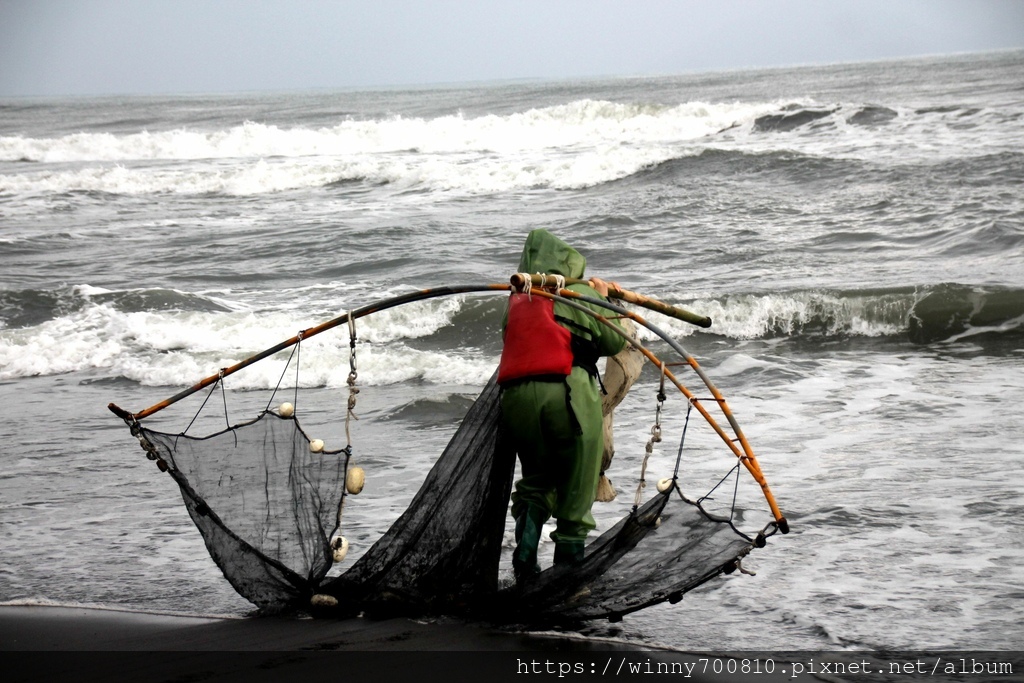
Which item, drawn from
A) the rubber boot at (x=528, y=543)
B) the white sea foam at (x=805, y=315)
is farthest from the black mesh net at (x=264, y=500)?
the white sea foam at (x=805, y=315)

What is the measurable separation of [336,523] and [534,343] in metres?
1.10

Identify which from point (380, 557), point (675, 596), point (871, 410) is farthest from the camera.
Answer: point (871, 410)

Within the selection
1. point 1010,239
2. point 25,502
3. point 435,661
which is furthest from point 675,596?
point 1010,239

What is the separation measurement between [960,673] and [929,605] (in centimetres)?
56

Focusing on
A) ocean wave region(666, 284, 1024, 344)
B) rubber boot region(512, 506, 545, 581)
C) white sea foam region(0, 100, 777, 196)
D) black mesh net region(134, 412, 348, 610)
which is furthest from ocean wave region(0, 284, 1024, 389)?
white sea foam region(0, 100, 777, 196)

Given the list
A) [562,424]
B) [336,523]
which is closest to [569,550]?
[562,424]

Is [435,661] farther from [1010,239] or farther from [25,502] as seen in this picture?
[1010,239]

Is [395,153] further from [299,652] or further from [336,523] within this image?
[299,652]

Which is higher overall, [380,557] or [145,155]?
[145,155]

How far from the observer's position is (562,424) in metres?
3.55

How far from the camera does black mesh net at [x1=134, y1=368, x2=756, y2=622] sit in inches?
149

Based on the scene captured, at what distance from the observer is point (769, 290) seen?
34.8 ft

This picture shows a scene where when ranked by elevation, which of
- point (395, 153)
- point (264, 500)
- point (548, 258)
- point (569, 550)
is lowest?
point (569, 550)

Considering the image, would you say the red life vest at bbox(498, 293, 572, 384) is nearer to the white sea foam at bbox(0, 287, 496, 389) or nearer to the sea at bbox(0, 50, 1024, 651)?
the sea at bbox(0, 50, 1024, 651)
